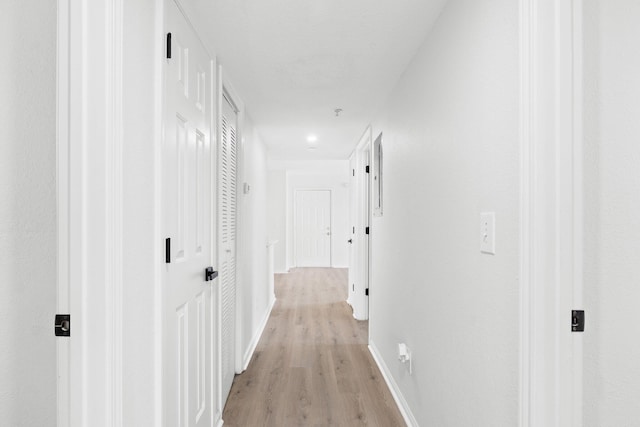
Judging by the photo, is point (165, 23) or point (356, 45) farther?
point (356, 45)

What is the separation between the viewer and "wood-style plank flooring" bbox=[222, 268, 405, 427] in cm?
241

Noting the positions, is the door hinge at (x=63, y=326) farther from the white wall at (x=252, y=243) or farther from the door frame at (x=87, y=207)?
the white wall at (x=252, y=243)

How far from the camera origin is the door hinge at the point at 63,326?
0.98 m

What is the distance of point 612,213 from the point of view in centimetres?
105

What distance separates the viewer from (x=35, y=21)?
100 cm

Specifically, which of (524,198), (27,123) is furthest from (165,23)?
(524,198)

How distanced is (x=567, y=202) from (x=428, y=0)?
1139 mm

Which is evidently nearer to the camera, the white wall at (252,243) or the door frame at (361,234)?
the white wall at (252,243)

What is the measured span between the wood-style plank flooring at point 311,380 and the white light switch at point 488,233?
1503 mm

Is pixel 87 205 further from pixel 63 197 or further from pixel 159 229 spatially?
pixel 159 229

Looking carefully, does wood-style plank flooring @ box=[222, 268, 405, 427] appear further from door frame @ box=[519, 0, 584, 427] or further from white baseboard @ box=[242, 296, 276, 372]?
door frame @ box=[519, 0, 584, 427]

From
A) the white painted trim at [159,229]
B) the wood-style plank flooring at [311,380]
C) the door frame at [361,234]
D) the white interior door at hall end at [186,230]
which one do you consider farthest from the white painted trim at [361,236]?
the white painted trim at [159,229]

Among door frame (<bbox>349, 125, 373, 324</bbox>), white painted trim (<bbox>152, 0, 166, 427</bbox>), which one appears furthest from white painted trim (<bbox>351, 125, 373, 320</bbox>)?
white painted trim (<bbox>152, 0, 166, 427</bbox>)

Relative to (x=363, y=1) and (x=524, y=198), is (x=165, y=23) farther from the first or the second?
(x=524, y=198)
